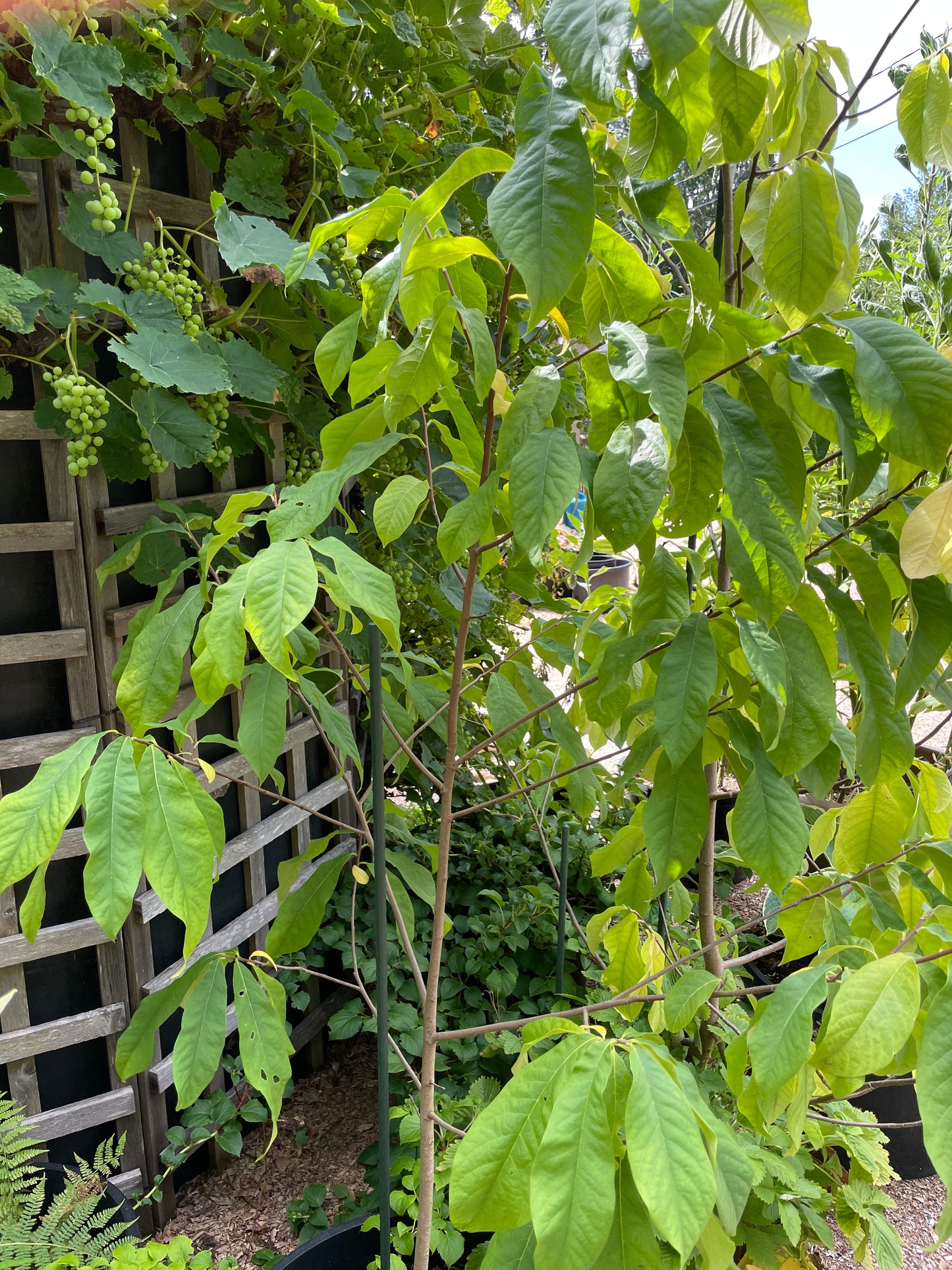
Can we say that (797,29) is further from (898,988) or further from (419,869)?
(419,869)

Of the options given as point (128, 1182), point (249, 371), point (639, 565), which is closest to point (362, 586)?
point (639, 565)

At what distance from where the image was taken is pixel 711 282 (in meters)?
0.70

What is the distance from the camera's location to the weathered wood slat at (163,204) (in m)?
1.55

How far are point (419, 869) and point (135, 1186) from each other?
1.01 meters

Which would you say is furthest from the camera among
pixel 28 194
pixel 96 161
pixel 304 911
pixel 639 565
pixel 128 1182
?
pixel 128 1182

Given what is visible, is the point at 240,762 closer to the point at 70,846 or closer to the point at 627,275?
the point at 70,846

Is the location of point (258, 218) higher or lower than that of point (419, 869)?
higher

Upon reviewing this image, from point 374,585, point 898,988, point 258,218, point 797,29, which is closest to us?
point 797,29

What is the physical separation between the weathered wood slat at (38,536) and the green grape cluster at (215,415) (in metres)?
0.27

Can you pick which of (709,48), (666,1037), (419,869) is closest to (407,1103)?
(666,1037)

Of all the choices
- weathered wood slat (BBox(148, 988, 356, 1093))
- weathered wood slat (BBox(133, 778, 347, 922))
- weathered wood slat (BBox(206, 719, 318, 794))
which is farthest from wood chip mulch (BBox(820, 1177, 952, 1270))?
weathered wood slat (BBox(206, 719, 318, 794))

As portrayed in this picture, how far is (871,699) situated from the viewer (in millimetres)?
791

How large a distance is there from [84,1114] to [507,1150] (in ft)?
4.51

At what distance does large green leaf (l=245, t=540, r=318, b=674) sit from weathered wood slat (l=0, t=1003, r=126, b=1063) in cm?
132
